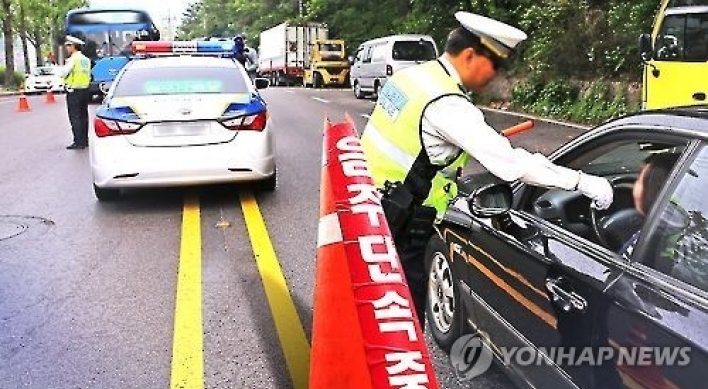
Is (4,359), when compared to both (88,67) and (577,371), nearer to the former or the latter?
(577,371)

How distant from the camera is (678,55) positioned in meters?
9.71

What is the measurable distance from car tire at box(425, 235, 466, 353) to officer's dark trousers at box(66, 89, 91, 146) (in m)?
10.3

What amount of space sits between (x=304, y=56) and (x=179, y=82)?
3410cm

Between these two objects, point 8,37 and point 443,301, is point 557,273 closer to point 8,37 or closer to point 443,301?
point 443,301

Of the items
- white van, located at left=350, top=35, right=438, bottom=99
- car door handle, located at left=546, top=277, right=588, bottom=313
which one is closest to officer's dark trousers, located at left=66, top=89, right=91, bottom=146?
white van, located at left=350, top=35, right=438, bottom=99

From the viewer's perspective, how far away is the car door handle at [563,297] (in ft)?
8.68

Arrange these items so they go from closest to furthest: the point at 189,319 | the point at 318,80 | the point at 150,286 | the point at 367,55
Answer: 1. the point at 189,319
2. the point at 150,286
3. the point at 367,55
4. the point at 318,80

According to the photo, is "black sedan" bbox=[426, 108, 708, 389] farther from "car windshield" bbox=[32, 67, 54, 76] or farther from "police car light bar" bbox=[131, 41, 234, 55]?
"car windshield" bbox=[32, 67, 54, 76]

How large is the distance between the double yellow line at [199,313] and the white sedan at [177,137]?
76 centimetres

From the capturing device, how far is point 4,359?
429 cm

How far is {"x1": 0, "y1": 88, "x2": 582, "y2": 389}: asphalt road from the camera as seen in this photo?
4.12 m

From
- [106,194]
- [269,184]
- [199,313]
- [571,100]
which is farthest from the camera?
[571,100]

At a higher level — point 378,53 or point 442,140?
point 442,140

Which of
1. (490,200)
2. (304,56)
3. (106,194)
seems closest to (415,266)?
(490,200)
